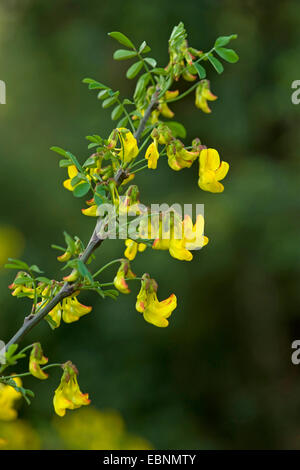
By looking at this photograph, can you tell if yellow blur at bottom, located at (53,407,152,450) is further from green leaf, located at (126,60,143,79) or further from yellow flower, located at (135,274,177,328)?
green leaf, located at (126,60,143,79)

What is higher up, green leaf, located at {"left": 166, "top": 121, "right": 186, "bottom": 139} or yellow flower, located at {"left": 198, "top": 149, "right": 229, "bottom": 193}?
green leaf, located at {"left": 166, "top": 121, "right": 186, "bottom": 139}

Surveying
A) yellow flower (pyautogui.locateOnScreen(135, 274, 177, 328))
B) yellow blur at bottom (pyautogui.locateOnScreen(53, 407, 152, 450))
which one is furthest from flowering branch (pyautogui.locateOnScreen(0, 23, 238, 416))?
yellow blur at bottom (pyautogui.locateOnScreen(53, 407, 152, 450))

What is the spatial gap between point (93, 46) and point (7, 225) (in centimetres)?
126

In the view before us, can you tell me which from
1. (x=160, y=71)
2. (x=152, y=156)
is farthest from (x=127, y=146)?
(x=160, y=71)

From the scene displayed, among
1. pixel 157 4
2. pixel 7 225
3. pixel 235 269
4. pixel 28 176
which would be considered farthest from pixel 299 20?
pixel 7 225

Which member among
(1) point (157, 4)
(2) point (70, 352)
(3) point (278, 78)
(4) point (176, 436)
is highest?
(1) point (157, 4)

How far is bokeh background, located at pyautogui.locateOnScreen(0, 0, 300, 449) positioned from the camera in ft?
10.6

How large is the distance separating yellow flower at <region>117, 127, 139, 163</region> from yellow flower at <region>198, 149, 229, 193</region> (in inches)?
3.9

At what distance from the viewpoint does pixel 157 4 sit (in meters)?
3.20

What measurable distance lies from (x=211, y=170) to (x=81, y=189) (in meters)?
0.19

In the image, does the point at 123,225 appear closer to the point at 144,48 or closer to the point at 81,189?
the point at 81,189

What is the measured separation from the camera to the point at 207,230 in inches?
125

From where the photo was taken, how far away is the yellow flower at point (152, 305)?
0.78 m

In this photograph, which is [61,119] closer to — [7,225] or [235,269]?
[7,225]
